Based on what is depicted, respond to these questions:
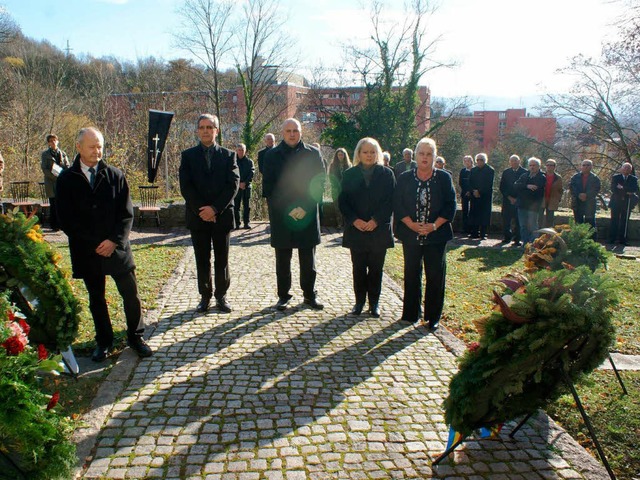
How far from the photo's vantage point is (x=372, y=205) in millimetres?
5980

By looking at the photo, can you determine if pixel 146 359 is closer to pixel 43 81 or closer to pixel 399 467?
pixel 399 467

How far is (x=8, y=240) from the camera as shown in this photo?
386 cm

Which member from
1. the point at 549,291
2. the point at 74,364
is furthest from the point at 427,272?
the point at 74,364

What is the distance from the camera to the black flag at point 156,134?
46.7ft

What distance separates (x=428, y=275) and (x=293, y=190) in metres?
1.88

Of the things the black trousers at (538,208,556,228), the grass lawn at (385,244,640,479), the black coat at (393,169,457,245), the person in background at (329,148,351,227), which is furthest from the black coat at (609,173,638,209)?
the black coat at (393,169,457,245)

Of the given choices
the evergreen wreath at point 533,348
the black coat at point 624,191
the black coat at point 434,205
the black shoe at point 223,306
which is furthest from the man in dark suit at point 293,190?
the black coat at point 624,191

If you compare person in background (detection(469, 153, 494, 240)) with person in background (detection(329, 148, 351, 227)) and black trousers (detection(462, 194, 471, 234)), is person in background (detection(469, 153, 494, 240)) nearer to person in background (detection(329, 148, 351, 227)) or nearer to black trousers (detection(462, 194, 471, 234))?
black trousers (detection(462, 194, 471, 234))

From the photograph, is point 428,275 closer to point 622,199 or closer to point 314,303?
point 314,303

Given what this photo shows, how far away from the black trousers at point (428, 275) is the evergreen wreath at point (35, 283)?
11.2 feet

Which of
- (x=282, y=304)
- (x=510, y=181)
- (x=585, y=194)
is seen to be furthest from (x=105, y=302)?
(x=585, y=194)

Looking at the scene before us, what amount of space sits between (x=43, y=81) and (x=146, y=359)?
112 ft

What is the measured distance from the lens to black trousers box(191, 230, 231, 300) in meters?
5.97

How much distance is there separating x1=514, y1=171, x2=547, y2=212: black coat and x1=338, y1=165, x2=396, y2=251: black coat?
656cm
